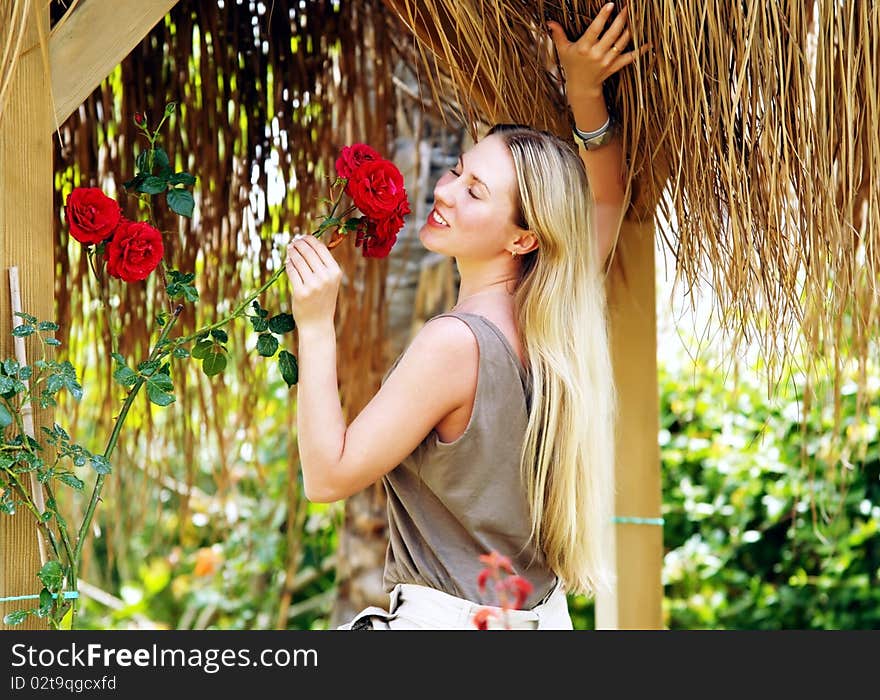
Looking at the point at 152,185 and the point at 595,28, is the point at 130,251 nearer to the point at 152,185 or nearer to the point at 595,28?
the point at 152,185

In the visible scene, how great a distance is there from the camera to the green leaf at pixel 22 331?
4.81 feet

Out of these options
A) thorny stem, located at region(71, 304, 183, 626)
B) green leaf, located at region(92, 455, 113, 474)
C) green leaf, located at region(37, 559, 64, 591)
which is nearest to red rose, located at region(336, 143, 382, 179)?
thorny stem, located at region(71, 304, 183, 626)

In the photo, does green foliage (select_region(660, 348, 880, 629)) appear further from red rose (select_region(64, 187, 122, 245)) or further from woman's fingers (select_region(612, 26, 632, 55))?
red rose (select_region(64, 187, 122, 245))

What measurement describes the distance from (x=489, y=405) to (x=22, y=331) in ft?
2.21

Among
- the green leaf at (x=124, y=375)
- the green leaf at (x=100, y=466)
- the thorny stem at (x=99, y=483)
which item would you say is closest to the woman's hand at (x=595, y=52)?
the thorny stem at (x=99, y=483)

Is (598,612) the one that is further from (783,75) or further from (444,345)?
(783,75)

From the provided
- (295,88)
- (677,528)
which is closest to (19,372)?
(295,88)

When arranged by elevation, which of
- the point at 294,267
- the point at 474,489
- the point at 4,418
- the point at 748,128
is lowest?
the point at 474,489

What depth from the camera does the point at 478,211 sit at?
1713 mm

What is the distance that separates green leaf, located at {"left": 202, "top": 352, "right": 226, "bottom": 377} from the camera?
1.66 meters

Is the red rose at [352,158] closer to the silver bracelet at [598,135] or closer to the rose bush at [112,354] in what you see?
the rose bush at [112,354]

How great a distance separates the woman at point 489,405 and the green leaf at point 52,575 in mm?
368

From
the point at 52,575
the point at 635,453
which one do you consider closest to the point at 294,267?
the point at 52,575

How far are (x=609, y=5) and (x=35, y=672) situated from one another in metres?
1.36
